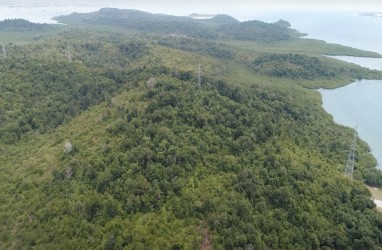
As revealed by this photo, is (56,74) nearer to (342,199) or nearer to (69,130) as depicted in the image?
(69,130)

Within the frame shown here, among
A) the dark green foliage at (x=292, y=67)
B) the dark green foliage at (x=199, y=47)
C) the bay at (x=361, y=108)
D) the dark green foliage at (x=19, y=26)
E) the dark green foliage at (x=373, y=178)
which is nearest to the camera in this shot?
the dark green foliage at (x=373, y=178)

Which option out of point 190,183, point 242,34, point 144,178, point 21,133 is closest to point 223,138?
point 190,183

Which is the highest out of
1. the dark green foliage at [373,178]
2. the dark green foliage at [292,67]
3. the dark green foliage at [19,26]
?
the dark green foliage at [292,67]

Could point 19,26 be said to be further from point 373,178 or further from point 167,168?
point 373,178

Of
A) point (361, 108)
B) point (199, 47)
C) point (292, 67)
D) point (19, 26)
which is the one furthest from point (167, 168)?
point (19, 26)

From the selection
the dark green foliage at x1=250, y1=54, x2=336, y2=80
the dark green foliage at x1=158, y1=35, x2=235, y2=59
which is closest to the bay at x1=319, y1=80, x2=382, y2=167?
the dark green foliage at x1=250, y1=54, x2=336, y2=80

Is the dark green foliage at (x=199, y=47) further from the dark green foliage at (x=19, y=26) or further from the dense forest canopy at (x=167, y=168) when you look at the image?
the dark green foliage at (x=19, y=26)

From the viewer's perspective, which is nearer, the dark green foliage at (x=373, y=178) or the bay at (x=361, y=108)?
the dark green foliage at (x=373, y=178)

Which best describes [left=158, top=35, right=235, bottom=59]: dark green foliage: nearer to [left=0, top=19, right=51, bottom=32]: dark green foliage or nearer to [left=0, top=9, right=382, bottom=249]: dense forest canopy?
[left=0, top=9, right=382, bottom=249]: dense forest canopy

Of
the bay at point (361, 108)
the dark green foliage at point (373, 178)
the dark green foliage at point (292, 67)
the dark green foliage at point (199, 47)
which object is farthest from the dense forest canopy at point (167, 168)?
the dark green foliage at point (199, 47)
